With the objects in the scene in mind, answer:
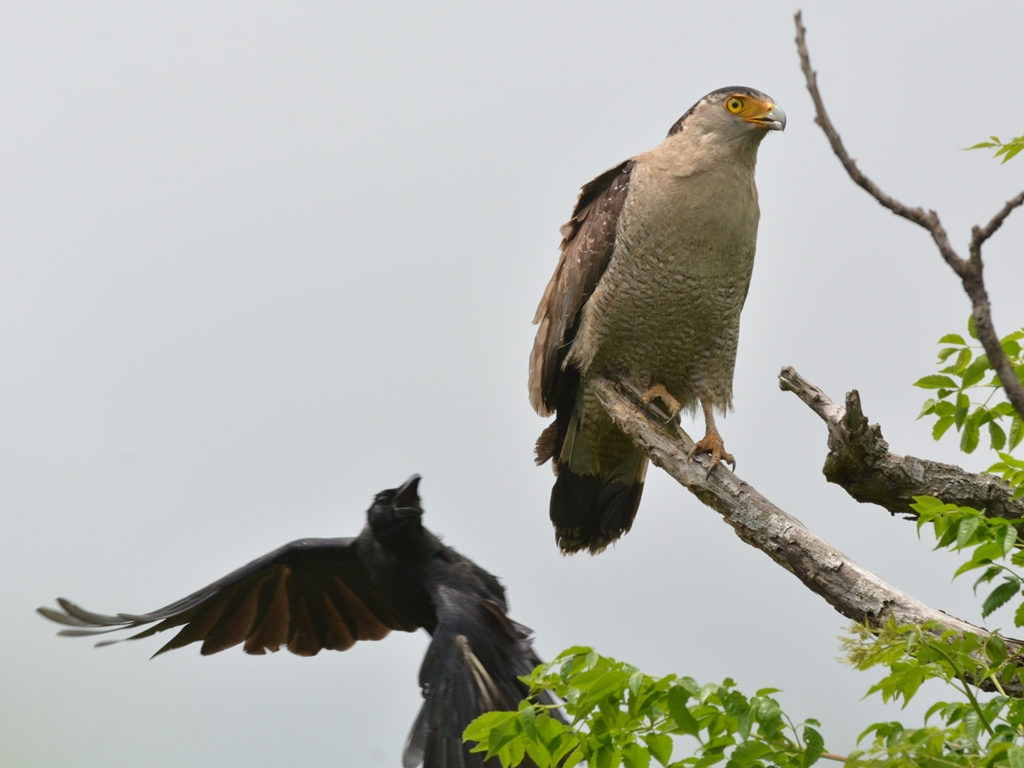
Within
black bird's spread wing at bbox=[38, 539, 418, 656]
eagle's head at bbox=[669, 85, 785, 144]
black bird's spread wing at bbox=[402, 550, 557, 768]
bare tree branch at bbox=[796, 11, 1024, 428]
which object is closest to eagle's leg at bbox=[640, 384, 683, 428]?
eagle's head at bbox=[669, 85, 785, 144]

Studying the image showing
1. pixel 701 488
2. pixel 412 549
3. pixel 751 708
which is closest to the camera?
pixel 751 708

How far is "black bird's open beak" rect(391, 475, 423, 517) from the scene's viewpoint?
4.96 meters

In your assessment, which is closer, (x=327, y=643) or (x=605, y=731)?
(x=605, y=731)

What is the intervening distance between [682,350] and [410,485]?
1.55 metres

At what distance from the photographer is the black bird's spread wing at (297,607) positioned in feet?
17.5

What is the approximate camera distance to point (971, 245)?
2412 millimetres

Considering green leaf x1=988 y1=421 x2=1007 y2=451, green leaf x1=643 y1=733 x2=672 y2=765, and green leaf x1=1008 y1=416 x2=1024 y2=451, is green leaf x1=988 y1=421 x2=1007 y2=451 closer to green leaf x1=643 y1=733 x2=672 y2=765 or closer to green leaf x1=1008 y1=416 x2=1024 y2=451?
green leaf x1=1008 y1=416 x2=1024 y2=451

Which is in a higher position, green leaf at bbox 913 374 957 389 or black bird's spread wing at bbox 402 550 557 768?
green leaf at bbox 913 374 957 389

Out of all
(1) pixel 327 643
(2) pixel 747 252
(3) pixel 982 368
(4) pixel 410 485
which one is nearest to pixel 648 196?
(2) pixel 747 252

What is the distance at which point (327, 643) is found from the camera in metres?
5.72

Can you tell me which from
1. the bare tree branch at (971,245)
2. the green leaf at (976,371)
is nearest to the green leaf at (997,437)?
the green leaf at (976,371)

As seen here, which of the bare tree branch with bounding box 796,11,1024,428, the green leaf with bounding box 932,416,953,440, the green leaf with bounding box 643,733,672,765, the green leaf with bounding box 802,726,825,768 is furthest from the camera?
the green leaf with bounding box 932,416,953,440

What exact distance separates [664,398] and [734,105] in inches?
60.7

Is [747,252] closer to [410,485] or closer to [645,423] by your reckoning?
[645,423]
